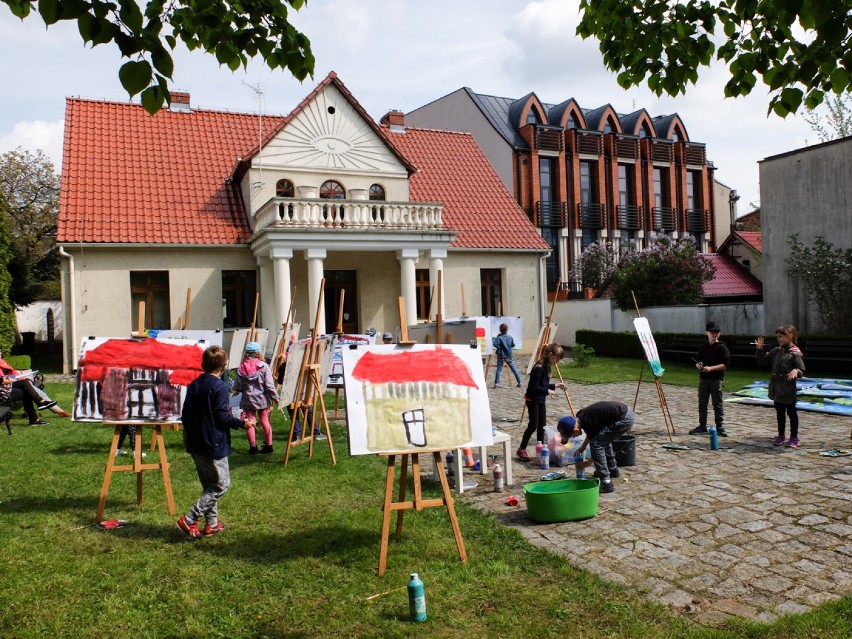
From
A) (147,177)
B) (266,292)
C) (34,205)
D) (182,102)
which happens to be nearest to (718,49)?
(266,292)

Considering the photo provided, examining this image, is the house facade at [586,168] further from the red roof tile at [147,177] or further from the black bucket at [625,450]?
the black bucket at [625,450]

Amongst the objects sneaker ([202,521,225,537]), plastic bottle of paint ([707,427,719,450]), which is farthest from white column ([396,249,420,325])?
sneaker ([202,521,225,537])

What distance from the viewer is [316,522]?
7.01m

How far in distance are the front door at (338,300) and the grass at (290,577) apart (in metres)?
16.9

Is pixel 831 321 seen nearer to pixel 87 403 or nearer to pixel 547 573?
pixel 547 573

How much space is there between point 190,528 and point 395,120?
25.9 meters

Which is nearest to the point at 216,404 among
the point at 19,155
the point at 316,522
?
the point at 316,522

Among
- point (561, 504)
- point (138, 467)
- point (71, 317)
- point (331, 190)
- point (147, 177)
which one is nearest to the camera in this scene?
point (561, 504)

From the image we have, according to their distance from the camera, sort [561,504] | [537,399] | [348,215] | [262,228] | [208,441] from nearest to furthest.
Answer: [208,441] → [561,504] → [537,399] → [262,228] → [348,215]

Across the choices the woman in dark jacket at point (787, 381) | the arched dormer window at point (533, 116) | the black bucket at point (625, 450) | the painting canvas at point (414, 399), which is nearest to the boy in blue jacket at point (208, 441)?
the painting canvas at point (414, 399)

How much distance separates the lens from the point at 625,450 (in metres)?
9.23

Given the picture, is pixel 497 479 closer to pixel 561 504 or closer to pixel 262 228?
pixel 561 504

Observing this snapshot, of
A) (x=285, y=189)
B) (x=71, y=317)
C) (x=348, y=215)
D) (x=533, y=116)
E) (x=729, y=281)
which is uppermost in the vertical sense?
(x=533, y=116)

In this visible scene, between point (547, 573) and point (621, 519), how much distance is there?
66.2 inches
